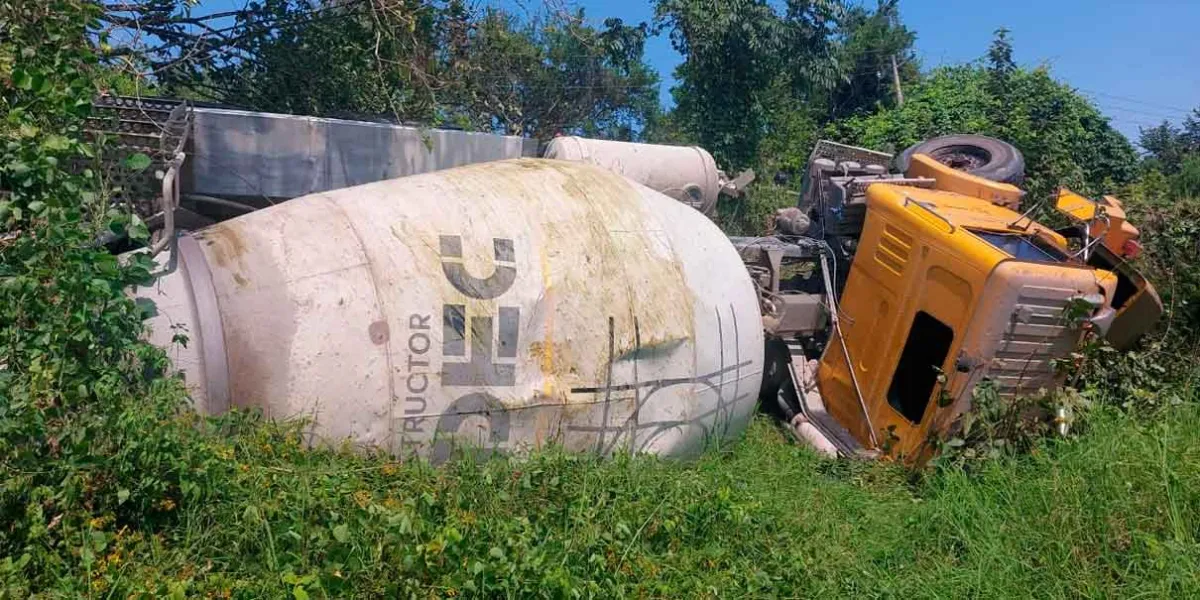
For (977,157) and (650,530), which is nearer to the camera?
(650,530)

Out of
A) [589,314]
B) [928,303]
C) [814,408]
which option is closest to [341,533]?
[589,314]

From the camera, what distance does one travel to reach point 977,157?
27.4 ft

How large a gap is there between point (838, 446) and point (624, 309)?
2.41m

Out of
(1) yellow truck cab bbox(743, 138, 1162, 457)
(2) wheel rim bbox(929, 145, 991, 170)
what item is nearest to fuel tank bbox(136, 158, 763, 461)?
(1) yellow truck cab bbox(743, 138, 1162, 457)

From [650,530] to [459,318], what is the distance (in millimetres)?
1356

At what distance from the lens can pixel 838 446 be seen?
21.0ft

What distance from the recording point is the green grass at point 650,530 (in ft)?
Result: 11.2

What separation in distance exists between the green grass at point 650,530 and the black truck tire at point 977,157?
3108 millimetres

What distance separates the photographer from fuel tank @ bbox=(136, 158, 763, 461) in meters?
4.22

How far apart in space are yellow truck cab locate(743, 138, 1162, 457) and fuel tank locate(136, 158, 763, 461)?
1.57m

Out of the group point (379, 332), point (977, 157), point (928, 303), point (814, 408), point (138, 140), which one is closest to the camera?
point (379, 332)

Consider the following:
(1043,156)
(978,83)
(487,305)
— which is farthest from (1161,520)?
(978,83)

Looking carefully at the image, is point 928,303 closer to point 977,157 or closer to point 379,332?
point 977,157

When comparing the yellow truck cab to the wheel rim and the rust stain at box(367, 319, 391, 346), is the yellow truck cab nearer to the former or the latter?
the wheel rim
